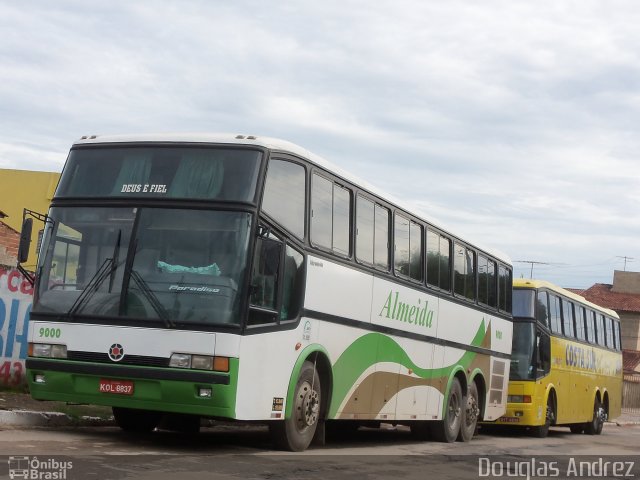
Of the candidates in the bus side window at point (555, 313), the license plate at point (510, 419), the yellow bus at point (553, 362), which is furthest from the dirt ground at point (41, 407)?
the bus side window at point (555, 313)

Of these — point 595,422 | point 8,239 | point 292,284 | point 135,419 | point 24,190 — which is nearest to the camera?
point 292,284

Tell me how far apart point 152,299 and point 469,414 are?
9930 millimetres

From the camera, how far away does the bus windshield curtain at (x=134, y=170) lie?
1184 centimetres

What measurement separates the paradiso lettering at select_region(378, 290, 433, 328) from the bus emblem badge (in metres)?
4.62

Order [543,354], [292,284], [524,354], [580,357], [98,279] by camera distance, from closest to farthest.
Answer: [98,279] < [292,284] < [524,354] < [543,354] < [580,357]

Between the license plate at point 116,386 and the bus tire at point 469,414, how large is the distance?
30.5ft

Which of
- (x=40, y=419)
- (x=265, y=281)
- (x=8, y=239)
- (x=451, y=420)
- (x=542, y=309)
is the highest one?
(x=8, y=239)

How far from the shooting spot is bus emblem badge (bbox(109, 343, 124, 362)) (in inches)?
443

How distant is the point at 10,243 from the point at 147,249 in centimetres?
1214

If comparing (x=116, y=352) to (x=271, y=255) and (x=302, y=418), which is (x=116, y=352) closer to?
(x=271, y=255)

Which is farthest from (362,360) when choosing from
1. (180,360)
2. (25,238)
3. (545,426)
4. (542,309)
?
(545,426)

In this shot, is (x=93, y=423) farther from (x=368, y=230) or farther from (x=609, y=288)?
(x=609, y=288)

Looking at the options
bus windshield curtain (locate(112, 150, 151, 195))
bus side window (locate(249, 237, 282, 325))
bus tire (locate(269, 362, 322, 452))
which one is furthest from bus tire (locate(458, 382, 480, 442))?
bus windshield curtain (locate(112, 150, 151, 195))

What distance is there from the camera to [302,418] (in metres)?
12.6
